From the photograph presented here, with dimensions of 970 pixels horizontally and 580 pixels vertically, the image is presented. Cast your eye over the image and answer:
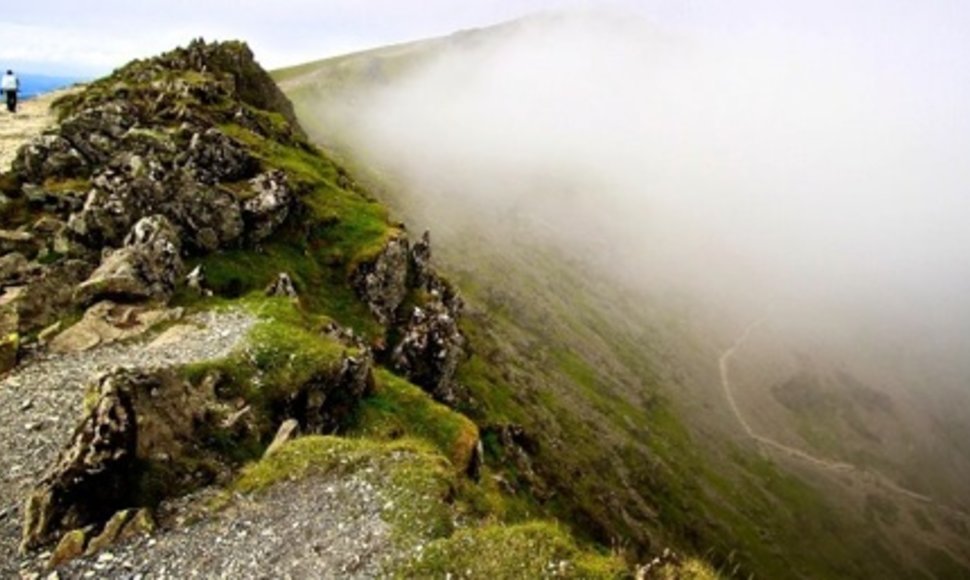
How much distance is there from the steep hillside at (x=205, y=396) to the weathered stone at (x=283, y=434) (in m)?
0.10

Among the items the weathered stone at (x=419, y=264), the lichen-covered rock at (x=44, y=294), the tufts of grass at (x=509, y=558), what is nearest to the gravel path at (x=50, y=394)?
the lichen-covered rock at (x=44, y=294)

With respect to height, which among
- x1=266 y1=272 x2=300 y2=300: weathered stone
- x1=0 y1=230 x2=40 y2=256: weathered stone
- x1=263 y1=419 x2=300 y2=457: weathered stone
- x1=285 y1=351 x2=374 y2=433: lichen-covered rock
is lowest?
x1=285 y1=351 x2=374 y2=433: lichen-covered rock

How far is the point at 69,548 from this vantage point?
2205 cm

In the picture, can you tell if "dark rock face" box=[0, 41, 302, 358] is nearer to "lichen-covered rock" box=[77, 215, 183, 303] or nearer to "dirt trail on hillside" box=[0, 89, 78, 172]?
"lichen-covered rock" box=[77, 215, 183, 303]

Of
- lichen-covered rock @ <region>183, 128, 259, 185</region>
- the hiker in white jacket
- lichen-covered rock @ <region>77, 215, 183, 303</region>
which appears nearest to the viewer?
lichen-covered rock @ <region>77, 215, 183, 303</region>

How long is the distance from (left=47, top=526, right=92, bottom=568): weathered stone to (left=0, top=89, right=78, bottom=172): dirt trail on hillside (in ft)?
137

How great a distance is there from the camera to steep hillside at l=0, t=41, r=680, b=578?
2281cm

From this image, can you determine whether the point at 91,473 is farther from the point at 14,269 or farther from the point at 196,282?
the point at 14,269

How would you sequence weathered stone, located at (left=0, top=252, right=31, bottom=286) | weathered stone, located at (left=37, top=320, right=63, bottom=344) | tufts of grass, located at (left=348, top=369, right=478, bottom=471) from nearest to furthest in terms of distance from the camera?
weathered stone, located at (left=37, top=320, right=63, bottom=344) < weathered stone, located at (left=0, top=252, right=31, bottom=286) < tufts of grass, located at (left=348, top=369, right=478, bottom=471)

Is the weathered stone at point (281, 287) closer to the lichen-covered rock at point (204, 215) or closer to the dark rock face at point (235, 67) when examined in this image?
the lichen-covered rock at point (204, 215)

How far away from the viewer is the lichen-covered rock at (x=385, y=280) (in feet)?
220

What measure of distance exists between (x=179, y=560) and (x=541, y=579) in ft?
35.7

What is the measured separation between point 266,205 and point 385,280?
16.9 m

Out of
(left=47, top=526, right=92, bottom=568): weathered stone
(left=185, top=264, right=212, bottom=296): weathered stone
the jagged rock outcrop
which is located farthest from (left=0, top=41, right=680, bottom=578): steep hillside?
the jagged rock outcrop
